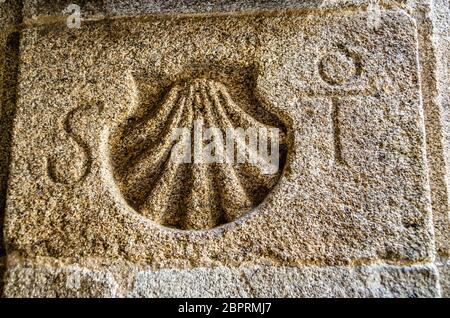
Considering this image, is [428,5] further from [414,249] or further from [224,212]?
[224,212]

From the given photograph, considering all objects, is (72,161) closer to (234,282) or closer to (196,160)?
(196,160)

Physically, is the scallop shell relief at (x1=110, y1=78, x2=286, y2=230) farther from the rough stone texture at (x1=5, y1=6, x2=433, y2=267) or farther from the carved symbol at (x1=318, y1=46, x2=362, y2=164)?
the carved symbol at (x1=318, y1=46, x2=362, y2=164)

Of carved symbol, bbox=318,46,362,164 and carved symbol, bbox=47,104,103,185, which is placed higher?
carved symbol, bbox=318,46,362,164

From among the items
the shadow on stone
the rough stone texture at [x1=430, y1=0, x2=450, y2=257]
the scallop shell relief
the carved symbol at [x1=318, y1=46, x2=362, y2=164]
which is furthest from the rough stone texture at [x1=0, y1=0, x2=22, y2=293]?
the rough stone texture at [x1=430, y1=0, x2=450, y2=257]

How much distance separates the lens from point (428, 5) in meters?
1.45

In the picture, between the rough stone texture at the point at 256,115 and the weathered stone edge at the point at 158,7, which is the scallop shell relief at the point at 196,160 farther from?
the weathered stone edge at the point at 158,7

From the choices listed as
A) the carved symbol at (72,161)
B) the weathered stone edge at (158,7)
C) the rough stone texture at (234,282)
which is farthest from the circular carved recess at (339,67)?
the carved symbol at (72,161)

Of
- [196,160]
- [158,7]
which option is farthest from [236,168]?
[158,7]

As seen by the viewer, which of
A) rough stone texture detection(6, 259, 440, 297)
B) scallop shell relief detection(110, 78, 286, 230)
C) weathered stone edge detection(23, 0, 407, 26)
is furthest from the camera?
weathered stone edge detection(23, 0, 407, 26)

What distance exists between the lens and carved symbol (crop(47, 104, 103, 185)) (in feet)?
4.21

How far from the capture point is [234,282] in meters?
1.18

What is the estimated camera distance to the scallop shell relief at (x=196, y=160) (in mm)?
1267

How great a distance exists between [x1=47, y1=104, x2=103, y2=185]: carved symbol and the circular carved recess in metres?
0.69

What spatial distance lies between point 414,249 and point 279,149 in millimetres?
427
